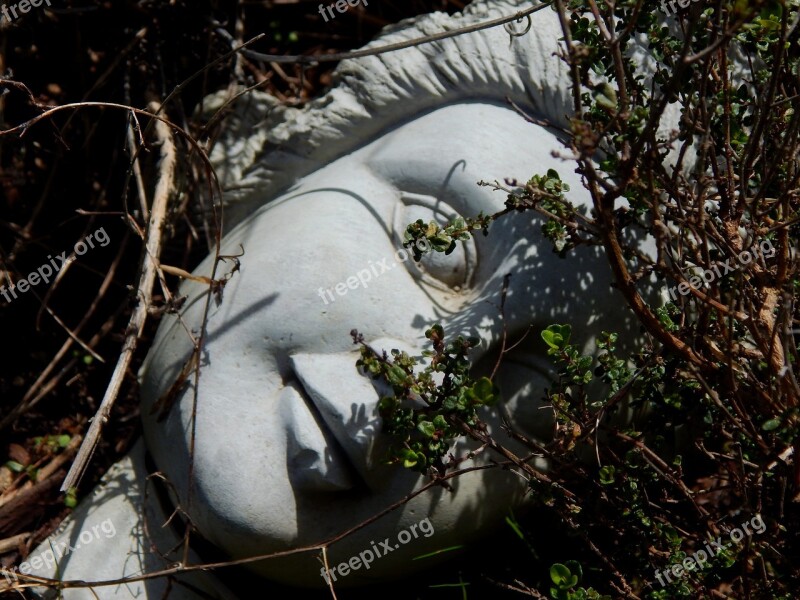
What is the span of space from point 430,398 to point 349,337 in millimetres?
182

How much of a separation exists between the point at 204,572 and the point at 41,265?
34.9 inches

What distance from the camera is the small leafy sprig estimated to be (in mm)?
1504

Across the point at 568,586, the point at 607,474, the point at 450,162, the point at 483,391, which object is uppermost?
the point at 450,162

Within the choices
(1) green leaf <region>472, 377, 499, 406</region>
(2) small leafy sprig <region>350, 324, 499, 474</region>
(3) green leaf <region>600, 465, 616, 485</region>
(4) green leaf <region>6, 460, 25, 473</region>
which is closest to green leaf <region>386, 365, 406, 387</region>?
(2) small leafy sprig <region>350, 324, 499, 474</region>

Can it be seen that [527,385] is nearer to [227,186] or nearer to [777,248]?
[777,248]

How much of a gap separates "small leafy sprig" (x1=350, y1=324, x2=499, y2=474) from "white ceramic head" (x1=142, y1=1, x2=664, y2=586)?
4 cm

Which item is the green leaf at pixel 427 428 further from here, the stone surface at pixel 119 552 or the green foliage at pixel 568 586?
the stone surface at pixel 119 552

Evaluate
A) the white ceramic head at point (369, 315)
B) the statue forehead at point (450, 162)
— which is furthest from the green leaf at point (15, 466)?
the statue forehead at point (450, 162)

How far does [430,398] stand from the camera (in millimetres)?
1540

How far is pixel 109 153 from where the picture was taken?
7.62 ft

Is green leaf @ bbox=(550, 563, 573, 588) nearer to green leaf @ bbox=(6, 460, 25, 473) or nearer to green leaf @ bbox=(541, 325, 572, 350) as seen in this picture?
green leaf @ bbox=(541, 325, 572, 350)

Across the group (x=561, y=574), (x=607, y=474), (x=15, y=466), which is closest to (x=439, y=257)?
(x=607, y=474)

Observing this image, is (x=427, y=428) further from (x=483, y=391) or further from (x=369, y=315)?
(x=369, y=315)

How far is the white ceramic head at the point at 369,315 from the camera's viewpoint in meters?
1.58
